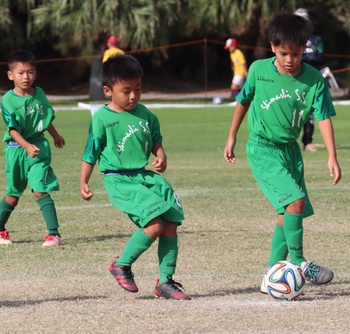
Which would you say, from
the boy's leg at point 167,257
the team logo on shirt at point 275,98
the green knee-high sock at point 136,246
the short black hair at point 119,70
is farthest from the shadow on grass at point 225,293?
the short black hair at point 119,70

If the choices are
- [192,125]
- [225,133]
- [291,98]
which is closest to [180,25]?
[192,125]

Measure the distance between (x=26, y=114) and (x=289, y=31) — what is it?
10.1 feet

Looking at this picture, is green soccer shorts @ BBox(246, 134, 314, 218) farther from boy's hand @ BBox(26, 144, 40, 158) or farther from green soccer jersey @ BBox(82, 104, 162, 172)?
boy's hand @ BBox(26, 144, 40, 158)

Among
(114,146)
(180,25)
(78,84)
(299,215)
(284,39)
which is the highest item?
(284,39)

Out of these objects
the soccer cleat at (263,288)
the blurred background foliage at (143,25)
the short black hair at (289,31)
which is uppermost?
the short black hair at (289,31)

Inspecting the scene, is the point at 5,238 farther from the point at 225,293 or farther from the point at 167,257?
the point at 225,293

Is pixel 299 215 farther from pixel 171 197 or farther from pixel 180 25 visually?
pixel 180 25

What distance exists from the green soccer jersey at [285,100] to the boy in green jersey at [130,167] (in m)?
0.77

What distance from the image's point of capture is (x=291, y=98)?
21.9 feet

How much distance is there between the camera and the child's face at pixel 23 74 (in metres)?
8.73

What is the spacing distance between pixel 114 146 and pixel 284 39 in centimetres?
127

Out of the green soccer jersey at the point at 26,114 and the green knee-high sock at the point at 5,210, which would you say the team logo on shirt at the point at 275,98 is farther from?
the green knee-high sock at the point at 5,210

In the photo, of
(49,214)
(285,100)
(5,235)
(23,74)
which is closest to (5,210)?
(5,235)

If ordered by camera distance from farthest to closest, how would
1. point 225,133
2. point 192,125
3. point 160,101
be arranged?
point 160,101, point 192,125, point 225,133
